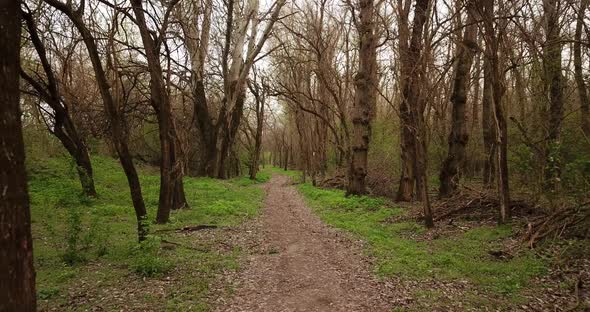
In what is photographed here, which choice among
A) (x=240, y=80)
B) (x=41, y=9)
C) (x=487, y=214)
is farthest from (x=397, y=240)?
(x=240, y=80)

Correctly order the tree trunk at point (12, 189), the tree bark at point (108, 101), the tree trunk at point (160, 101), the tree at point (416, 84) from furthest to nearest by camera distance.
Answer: the tree at point (416, 84)
the tree trunk at point (160, 101)
the tree bark at point (108, 101)
the tree trunk at point (12, 189)

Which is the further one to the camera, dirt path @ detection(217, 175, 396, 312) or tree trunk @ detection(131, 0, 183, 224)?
tree trunk @ detection(131, 0, 183, 224)

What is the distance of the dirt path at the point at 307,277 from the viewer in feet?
18.3

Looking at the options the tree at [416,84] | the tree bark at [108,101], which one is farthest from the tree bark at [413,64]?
the tree bark at [108,101]

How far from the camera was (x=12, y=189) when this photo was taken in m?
3.51

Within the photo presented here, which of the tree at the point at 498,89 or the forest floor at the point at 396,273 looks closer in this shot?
the forest floor at the point at 396,273

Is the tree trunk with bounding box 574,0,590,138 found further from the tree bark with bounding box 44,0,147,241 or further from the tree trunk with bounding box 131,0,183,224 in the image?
the tree bark with bounding box 44,0,147,241

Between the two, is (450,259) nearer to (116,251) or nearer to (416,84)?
(416,84)

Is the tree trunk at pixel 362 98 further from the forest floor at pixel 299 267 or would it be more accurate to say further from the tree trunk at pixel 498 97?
the tree trunk at pixel 498 97

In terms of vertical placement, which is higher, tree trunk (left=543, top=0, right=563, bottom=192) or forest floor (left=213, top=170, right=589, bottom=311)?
tree trunk (left=543, top=0, right=563, bottom=192)

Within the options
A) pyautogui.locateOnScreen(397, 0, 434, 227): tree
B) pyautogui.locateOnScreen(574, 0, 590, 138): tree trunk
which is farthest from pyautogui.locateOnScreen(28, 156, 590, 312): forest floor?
pyautogui.locateOnScreen(574, 0, 590, 138): tree trunk

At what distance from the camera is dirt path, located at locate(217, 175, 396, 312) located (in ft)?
18.3

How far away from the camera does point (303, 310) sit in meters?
5.37

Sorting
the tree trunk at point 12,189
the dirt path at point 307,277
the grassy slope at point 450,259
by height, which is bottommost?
the dirt path at point 307,277
